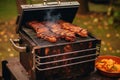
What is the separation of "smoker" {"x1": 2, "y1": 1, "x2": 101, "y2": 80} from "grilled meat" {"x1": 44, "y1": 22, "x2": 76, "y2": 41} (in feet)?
0.22

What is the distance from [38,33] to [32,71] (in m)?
0.60

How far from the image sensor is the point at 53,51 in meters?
3.82

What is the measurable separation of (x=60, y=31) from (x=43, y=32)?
11.3 inches

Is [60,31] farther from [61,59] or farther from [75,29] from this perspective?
[61,59]

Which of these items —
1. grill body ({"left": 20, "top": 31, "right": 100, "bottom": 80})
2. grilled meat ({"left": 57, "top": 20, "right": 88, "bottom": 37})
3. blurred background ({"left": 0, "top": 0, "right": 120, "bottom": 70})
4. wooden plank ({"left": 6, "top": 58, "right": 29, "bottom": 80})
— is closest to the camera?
grill body ({"left": 20, "top": 31, "right": 100, "bottom": 80})

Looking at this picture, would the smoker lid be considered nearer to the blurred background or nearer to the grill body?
the grill body

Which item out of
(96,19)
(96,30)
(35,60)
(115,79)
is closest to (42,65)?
(35,60)

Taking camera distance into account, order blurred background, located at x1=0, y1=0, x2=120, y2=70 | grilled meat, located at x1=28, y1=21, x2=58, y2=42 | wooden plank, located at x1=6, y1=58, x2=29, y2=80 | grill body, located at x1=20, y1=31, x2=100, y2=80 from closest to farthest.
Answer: grill body, located at x1=20, y1=31, x2=100, y2=80, grilled meat, located at x1=28, y1=21, x2=58, y2=42, wooden plank, located at x1=6, y1=58, x2=29, y2=80, blurred background, located at x1=0, y1=0, x2=120, y2=70

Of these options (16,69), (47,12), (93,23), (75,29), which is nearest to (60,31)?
(75,29)

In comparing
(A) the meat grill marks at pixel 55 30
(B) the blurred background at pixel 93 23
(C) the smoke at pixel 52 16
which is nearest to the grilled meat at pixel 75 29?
(A) the meat grill marks at pixel 55 30

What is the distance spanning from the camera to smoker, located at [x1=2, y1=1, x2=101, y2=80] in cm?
380

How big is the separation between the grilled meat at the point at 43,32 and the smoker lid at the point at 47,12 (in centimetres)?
14

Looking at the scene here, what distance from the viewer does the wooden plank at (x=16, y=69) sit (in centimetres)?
437

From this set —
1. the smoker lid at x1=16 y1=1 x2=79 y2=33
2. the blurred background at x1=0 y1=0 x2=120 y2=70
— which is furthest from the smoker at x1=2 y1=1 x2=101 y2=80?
the blurred background at x1=0 y1=0 x2=120 y2=70
